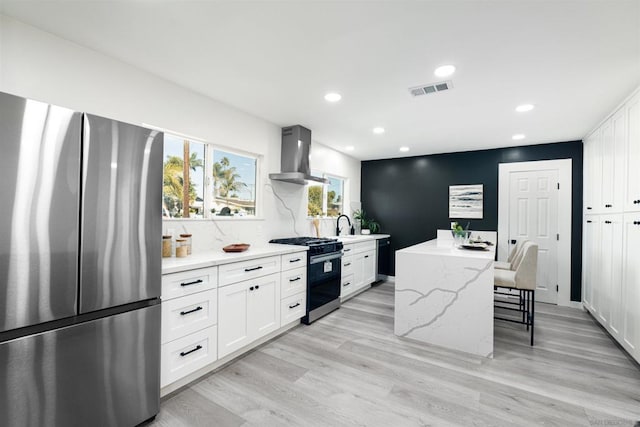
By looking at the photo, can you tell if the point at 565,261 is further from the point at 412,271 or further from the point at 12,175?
the point at 12,175

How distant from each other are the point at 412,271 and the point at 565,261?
2.89 meters

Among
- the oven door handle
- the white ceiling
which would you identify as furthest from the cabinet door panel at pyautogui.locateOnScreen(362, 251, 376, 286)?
the white ceiling

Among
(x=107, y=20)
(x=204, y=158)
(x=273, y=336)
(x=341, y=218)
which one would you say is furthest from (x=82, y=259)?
(x=341, y=218)

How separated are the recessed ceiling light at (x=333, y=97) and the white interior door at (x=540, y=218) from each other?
3.41 meters

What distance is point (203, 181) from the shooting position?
297cm

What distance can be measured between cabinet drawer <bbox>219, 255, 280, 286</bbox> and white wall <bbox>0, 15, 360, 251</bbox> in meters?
0.56

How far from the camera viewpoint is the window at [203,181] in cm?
277

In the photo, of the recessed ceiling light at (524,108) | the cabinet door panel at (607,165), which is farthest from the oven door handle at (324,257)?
the cabinet door panel at (607,165)

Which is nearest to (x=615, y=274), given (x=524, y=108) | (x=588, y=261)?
(x=588, y=261)

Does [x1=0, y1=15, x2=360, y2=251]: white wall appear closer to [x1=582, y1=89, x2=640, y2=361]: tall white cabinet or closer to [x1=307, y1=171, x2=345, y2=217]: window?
[x1=307, y1=171, x2=345, y2=217]: window

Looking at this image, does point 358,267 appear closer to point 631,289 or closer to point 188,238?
point 188,238

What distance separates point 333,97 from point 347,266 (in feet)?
7.90

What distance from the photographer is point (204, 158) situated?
299 centimetres

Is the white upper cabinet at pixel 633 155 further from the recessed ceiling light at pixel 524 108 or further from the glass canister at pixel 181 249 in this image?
the glass canister at pixel 181 249
